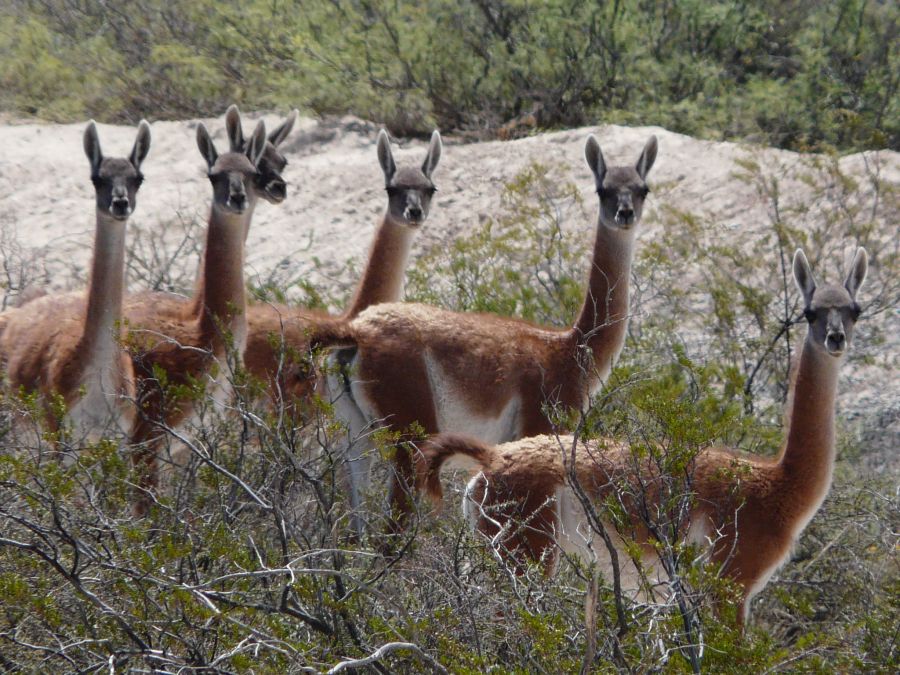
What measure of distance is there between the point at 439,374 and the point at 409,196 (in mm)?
1967

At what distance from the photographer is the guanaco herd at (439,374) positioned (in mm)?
5496

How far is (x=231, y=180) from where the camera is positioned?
733cm

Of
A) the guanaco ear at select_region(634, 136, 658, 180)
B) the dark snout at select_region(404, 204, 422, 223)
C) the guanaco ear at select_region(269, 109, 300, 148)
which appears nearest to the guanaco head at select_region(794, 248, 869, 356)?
the guanaco ear at select_region(634, 136, 658, 180)

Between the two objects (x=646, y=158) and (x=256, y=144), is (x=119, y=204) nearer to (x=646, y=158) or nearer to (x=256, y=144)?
(x=256, y=144)

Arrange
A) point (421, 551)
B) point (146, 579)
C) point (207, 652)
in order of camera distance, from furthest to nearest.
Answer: point (421, 551) < point (207, 652) < point (146, 579)

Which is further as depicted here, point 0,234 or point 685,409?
point 0,234

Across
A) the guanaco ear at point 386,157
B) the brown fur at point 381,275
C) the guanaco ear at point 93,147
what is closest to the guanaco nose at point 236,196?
the brown fur at point 381,275

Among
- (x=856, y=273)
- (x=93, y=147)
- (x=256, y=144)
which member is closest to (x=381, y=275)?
(x=256, y=144)

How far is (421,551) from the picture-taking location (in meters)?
4.88

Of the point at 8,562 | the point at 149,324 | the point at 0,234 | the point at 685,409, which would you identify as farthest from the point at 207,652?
the point at 0,234

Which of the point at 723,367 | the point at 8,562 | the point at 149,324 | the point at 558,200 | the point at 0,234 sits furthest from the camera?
the point at 558,200

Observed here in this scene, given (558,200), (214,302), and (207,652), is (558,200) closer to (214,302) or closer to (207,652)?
(214,302)

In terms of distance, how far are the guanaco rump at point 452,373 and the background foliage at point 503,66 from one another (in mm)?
6103

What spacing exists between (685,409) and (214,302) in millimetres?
2946
